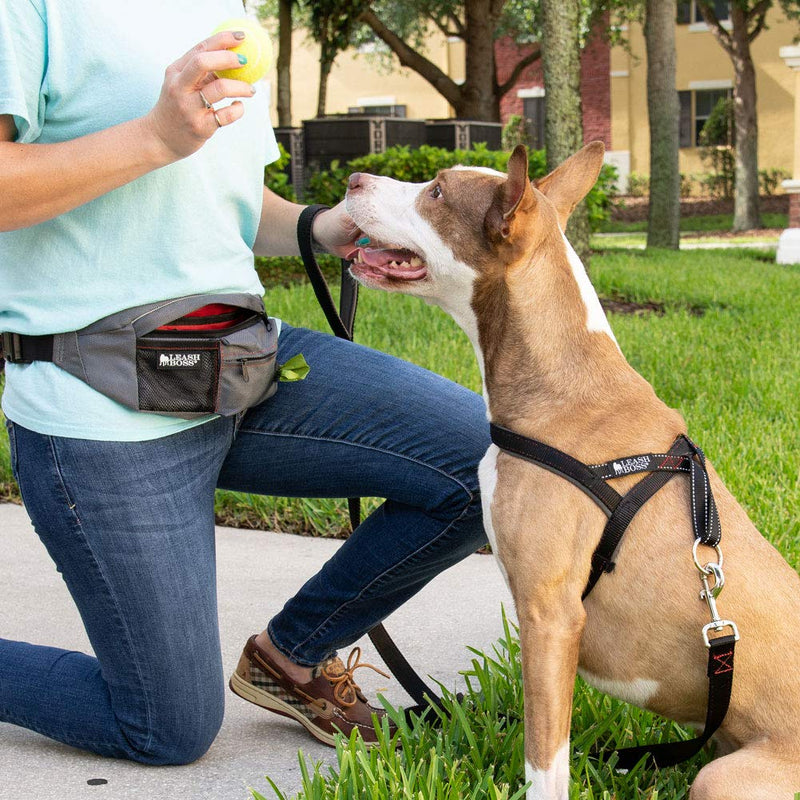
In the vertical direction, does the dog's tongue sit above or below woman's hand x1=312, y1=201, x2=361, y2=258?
below

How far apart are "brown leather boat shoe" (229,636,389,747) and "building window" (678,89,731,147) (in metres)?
29.7

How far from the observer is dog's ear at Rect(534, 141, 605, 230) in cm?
276

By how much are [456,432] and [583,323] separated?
1.77 feet

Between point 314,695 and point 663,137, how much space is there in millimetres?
13947

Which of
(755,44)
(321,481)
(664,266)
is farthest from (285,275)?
(755,44)

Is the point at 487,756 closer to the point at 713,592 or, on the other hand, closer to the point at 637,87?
the point at 713,592

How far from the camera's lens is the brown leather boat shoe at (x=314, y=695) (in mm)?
2922

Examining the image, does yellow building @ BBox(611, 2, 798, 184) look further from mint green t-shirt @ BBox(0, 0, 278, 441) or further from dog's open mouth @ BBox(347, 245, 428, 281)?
mint green t-shirt @ BBox(0, 0, 278, 441)

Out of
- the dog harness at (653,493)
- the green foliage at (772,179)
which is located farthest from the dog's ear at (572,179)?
the green foliage at (772,179)

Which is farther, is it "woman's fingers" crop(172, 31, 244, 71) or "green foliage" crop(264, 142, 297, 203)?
"green foliage" crop(264, 142, 297, 203)

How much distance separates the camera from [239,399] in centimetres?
267

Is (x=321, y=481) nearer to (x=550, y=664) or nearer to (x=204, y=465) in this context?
(x=204, y=465)

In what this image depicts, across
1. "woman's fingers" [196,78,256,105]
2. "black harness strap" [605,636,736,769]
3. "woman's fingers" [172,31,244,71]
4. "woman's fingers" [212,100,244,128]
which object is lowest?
"black harness strap" [605,636,736,769]

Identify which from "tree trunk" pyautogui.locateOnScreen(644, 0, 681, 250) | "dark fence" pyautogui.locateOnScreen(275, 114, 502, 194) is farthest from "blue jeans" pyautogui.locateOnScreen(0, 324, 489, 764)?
"tree trunk" pyautogui.locateOnScreen(644, 0, 681, 250)
